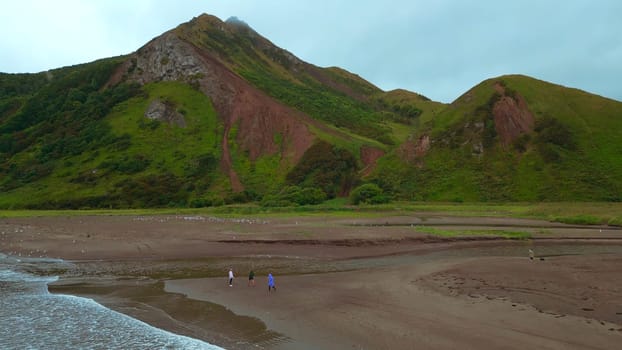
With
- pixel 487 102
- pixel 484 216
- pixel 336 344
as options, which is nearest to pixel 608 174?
pixel 487 102

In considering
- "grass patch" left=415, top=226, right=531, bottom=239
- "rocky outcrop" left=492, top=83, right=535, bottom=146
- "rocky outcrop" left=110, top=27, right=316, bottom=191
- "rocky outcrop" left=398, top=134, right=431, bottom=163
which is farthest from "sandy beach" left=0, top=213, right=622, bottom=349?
"rocky outcrop" left=110, top=27, right=316, bottom=191

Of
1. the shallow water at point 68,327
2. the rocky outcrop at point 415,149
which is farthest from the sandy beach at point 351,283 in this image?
the rocky outcrop at point 415,149

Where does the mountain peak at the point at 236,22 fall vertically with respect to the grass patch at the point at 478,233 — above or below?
above

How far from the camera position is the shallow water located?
46.4 feet

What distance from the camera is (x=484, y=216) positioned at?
172 feet

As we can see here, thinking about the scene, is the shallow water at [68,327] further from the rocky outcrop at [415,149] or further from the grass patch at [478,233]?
the rocky outcrop at [415,149]

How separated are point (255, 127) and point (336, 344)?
95.9 meters

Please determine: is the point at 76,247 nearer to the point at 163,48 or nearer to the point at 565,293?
the point at 565,293

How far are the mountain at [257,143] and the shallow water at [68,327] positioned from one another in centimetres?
5159

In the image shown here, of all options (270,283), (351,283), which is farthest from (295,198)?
(270,283)

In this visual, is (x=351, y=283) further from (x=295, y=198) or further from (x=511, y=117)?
(x=511, y=117)

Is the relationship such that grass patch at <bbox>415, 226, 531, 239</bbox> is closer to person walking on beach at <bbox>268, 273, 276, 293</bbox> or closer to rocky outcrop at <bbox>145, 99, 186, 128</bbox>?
person walking on beach at <bbox>268, 273, 276, 293</bbox>

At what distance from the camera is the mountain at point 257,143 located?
78750 mm

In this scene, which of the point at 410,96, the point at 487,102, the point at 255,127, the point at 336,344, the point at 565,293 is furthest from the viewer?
the point at 410,96
